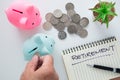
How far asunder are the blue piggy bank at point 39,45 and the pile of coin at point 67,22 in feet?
0.15

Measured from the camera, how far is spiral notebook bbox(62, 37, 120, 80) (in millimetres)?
711

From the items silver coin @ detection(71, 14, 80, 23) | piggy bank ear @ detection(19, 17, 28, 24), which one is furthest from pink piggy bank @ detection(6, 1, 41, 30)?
silver coin @ detection(71, 14, 80, 23)

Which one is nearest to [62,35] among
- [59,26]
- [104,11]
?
[59,26]

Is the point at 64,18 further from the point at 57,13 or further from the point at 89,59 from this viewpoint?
the point at 89,59

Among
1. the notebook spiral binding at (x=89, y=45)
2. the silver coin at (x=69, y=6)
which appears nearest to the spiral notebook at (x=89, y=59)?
the notebook spiral binding at (x=89, y=45)

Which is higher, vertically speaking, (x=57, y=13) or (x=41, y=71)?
(x=57, y=13)

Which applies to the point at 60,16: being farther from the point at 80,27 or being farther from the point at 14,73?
the point at 14,73

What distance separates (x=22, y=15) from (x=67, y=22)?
0.13 meters

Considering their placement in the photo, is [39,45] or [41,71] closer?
[41,71]

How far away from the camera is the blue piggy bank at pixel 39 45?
67cm

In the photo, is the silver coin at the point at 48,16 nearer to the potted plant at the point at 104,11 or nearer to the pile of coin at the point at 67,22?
the pile of coin at the point at 67,22

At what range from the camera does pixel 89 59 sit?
0.71 m

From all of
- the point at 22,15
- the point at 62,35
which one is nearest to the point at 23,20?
the point at 22,15

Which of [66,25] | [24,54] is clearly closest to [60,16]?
Result: [66,25]
